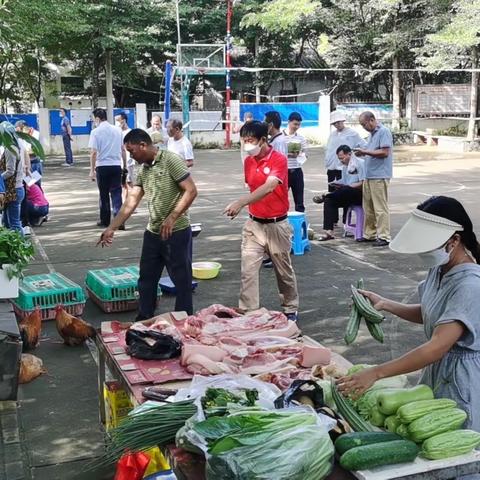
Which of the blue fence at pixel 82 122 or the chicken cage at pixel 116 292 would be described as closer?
the chicken cage at pixel 116 292

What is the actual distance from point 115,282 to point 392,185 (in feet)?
35.7

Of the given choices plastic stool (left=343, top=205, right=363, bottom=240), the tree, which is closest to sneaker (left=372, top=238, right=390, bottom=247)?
plastic stool (left=343, top=205, right=363, bottom=240)

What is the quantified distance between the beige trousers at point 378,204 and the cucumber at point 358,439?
7590 millimetres

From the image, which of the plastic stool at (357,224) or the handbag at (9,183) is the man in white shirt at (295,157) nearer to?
the plastic stool at (357,224)

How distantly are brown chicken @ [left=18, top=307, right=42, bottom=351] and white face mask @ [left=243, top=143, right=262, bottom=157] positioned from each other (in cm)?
240

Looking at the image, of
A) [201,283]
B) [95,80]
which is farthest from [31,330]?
[95,80]

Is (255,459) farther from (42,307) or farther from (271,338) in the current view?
(42,307)

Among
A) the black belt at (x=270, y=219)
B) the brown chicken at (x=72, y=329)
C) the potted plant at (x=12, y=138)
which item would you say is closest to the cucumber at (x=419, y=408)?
the potted plant at (x=12, y=138)

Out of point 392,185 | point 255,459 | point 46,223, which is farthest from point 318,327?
point 392,185

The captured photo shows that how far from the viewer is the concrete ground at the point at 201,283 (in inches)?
177

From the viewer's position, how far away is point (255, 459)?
2424 millimetres

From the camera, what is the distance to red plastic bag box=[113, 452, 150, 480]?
3.33 metres

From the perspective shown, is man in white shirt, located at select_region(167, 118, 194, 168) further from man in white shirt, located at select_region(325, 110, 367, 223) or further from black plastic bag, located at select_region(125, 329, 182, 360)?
black plastic bag, located at select_region(125, 329, 182, 360)

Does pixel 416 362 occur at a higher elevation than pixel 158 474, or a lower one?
higher
